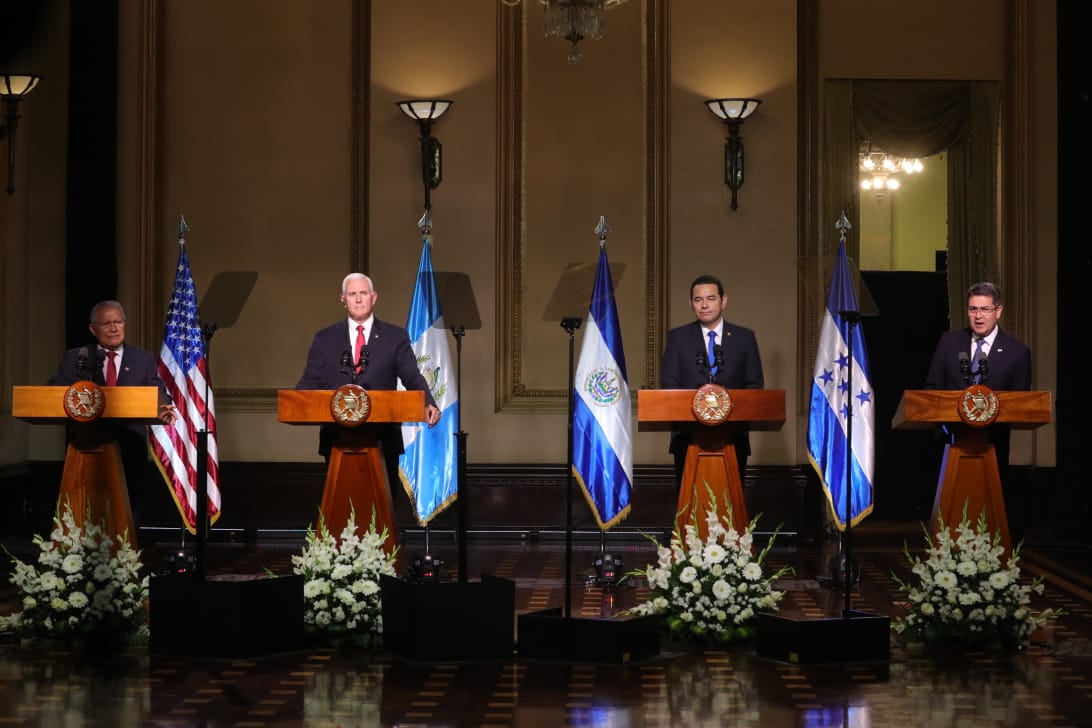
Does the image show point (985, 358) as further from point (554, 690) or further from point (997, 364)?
point (554, 690)

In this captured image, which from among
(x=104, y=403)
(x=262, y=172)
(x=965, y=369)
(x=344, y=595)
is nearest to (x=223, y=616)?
(x=344, y=595)

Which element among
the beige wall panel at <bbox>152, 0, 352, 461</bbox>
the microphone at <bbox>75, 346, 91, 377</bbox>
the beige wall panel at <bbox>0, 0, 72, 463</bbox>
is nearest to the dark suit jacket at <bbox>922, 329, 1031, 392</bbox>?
the microphone at <bbox>75, 346, 91, 377</bbox>

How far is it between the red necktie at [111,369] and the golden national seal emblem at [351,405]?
1651 millimetres

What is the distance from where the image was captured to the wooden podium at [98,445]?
20.5 feet

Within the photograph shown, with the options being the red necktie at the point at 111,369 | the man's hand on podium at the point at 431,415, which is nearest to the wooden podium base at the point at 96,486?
the red necktie at the point at 111,369

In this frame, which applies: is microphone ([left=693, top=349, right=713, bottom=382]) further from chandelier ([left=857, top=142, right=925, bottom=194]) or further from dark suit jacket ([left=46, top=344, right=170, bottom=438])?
chandelier ([left=857, top=142, right=925, bottom=194])

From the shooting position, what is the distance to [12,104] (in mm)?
9109

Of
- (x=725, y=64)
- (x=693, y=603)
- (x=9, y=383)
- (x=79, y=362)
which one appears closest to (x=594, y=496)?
(x=693, y=603)

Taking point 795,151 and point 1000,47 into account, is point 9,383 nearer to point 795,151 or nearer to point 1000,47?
point 795,151

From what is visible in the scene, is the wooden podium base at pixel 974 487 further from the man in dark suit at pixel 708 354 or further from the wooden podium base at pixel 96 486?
the wooden podium base at pixel 96 486

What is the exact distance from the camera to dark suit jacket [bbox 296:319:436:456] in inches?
264

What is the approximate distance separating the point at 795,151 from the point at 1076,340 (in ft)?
8.29

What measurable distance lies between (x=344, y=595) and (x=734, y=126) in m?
5.54

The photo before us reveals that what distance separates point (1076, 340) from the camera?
10000 mm
